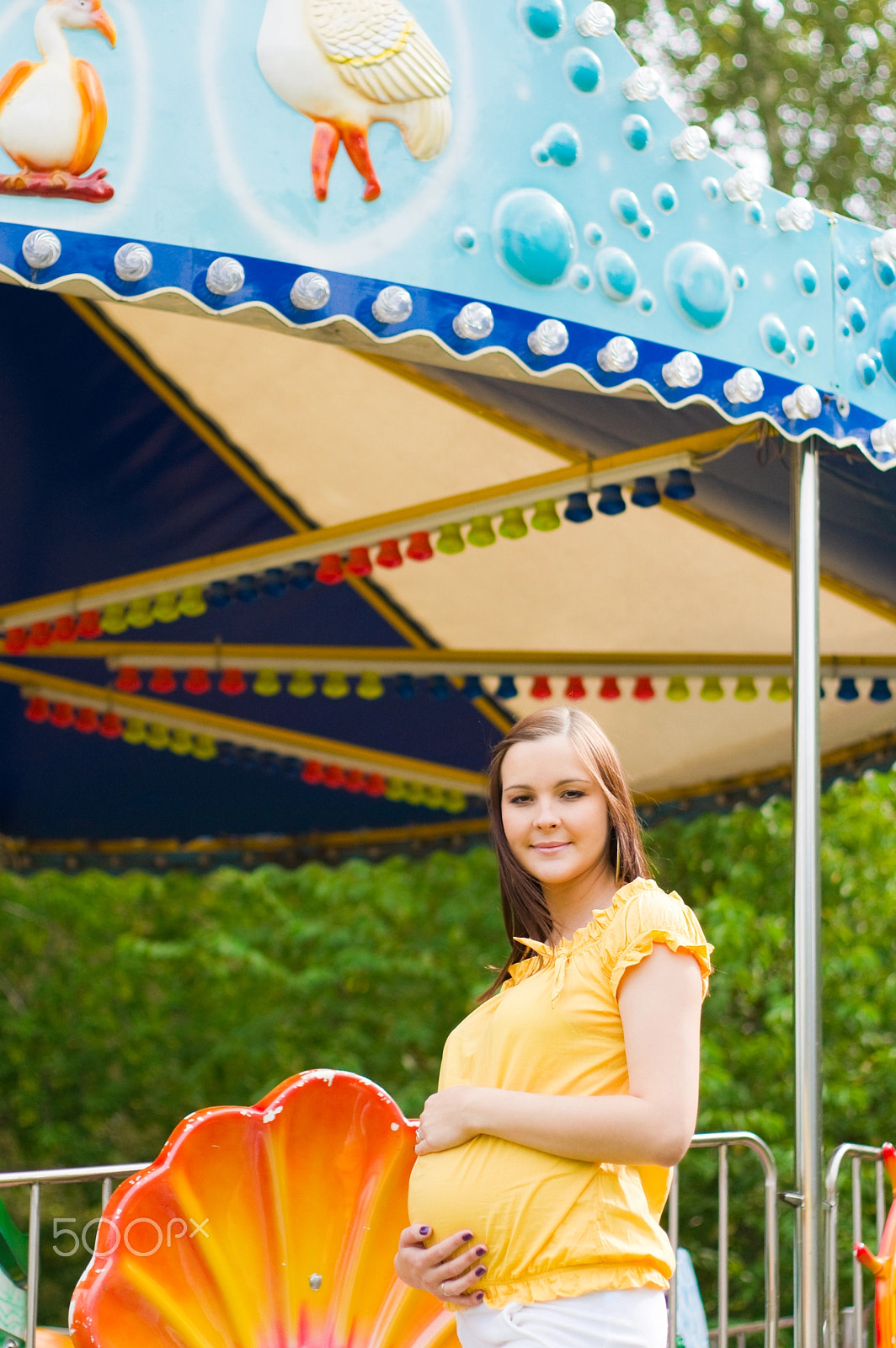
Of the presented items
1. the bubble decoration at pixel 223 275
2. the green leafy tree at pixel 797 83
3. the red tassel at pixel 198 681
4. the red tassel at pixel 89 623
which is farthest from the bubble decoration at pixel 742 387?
the green leafy tree at pixel 797 83

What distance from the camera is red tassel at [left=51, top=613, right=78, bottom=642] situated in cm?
419

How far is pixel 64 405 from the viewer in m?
3.49

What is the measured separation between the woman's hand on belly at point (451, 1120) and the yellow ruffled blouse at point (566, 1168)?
17 millimetres

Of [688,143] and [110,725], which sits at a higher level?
[688,143]

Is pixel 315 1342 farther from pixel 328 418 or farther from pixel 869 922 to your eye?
pixel 869 922

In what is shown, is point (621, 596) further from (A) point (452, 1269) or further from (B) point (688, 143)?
(A) point (452, 1269)

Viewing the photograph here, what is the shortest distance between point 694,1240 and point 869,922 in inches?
79.1

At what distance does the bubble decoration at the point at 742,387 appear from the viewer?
2.35 metres

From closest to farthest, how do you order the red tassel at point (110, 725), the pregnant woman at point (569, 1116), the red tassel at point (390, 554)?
the pregnant woman at point (569, 1116), the red tassel at point (390, 554), the red tassel at point (110, 725)

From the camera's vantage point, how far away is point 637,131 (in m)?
2.25

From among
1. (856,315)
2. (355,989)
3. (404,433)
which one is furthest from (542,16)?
(355,989)

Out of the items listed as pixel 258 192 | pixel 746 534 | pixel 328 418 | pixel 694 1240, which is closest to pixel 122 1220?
pixel 258 192

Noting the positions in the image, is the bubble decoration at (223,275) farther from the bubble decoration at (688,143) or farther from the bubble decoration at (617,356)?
the bubble decoration at (688,143)

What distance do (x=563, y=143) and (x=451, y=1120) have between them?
145 cm
